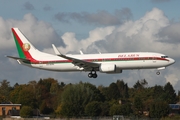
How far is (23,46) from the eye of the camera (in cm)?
9694

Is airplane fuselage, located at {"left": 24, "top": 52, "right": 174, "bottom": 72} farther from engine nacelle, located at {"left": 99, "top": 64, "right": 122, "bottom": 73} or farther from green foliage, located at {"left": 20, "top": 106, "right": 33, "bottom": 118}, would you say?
green foliage, located at {"left": 20, "top": 106, "right": 33, "bottom": 118}

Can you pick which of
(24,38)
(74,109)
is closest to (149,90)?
(74,109)

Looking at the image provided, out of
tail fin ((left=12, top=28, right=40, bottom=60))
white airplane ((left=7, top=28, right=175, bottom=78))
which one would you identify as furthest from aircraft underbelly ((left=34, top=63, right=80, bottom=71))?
tail fin ((left=12, top=28, right=40, bottom=60))

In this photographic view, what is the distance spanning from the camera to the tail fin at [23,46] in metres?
94.4

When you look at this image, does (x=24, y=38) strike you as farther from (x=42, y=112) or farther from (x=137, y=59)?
(x=42, y=112)

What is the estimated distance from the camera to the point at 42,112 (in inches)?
5758

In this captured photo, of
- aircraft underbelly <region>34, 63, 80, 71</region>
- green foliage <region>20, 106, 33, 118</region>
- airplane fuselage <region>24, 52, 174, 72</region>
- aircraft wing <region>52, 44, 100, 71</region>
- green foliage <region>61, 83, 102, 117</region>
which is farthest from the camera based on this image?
green foliage <region>61, 83, 102, 117</region>

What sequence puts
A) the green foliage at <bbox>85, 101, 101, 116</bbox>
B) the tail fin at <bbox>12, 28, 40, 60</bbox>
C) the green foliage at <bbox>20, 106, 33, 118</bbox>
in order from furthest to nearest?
the green foliage at <bbox>20, 106, 33, 118</bbox>, the green foliage at <bbox>85, 101, 101, 116</bbox>, the tail fin at <bbox>12, 28, 40, 60</bbox>

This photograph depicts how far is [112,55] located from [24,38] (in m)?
21.3

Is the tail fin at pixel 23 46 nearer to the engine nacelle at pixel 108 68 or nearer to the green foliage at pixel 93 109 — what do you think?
the engine nacelle at pixel 108 68

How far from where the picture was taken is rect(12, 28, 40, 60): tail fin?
94438 mm

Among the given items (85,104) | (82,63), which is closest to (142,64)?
(82,63)

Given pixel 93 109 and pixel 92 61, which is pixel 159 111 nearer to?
pixel 93 109

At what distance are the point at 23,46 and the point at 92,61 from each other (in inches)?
657
